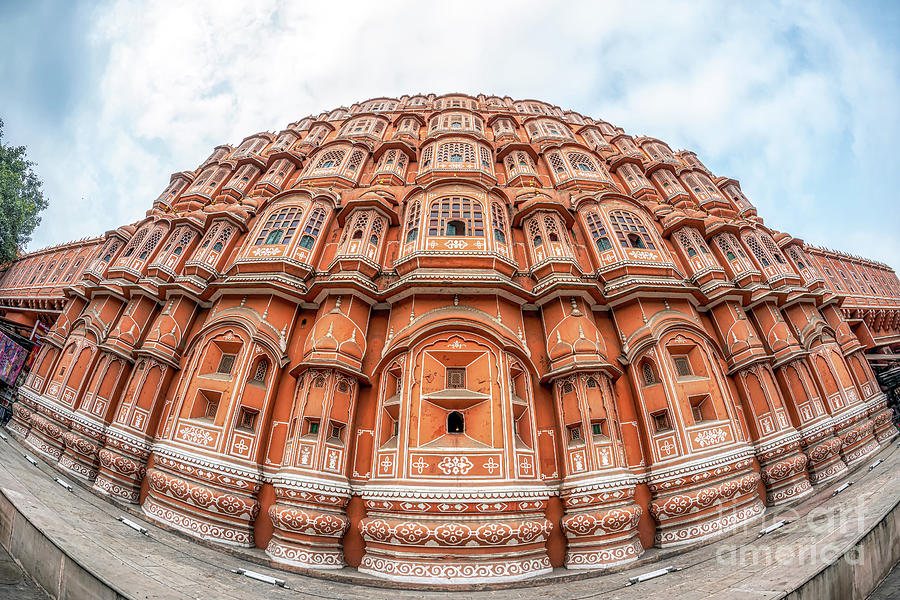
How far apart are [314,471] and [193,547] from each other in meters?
2.92

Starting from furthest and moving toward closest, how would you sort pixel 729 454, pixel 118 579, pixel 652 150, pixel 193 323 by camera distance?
pixel 652 150, pixel 193 323, pixel 729 454, pixel 118 579

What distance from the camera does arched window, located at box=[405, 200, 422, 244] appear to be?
13673mm

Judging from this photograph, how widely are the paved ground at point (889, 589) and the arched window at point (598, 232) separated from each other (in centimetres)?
1045

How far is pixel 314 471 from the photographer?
9.42 meters

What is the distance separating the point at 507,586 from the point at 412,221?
11281 mm

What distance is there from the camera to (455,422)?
1030cm

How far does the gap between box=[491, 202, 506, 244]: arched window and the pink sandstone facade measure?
0.07m

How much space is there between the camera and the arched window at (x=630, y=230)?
14.5m

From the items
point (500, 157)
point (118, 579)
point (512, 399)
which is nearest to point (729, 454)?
point (512, 399)

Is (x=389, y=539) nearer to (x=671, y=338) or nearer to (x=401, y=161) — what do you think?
(x=671, y=338)

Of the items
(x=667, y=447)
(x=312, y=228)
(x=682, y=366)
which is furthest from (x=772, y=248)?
(x=312, y=228)

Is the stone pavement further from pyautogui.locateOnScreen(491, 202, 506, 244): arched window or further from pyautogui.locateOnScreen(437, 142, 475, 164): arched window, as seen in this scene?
pyautogui.locateOnScreen(437, 142, 475, 164): arched window

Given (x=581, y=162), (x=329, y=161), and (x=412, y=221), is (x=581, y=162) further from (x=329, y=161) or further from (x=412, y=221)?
(x=329, y=161)

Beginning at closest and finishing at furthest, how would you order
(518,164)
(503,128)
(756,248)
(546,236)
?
(546,236) → (756,248) → (518,164) → (503,128)
